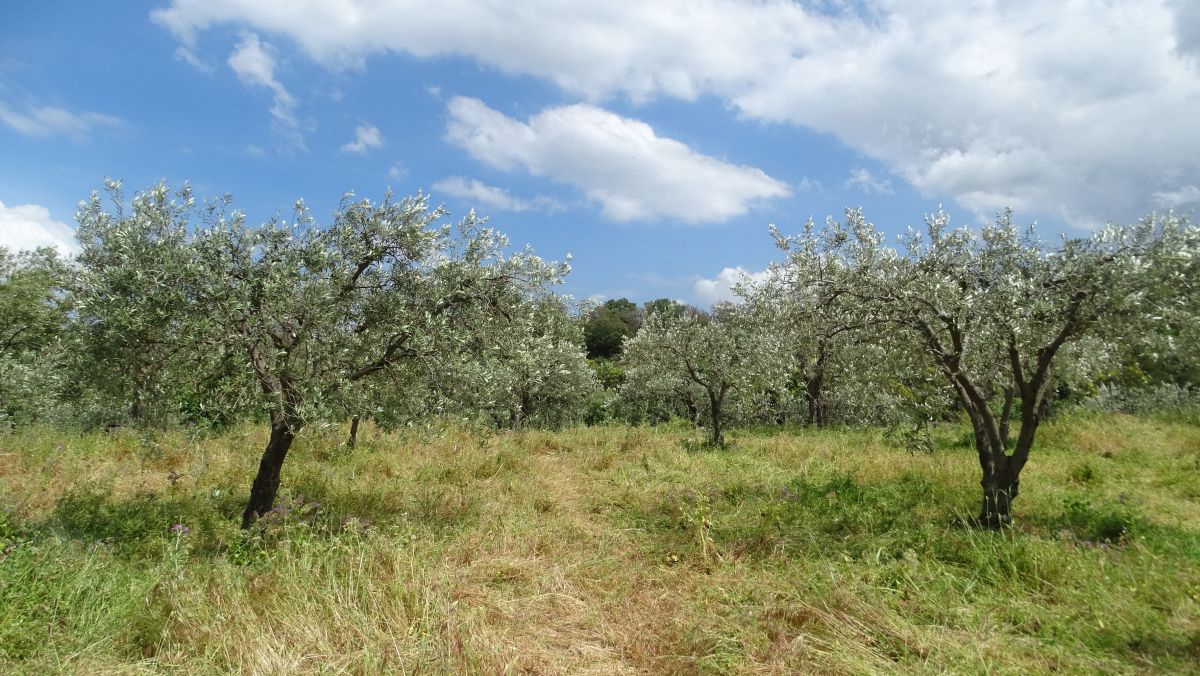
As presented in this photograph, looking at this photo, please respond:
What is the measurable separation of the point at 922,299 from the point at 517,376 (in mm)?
15876

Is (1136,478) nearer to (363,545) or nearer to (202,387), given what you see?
(363,545)

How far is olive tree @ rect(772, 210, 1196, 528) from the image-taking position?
24.5 ft

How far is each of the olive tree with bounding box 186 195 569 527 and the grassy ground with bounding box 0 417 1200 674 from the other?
1156 millimetres

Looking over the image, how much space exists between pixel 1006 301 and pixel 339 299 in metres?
9.73

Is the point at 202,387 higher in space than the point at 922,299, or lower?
lower

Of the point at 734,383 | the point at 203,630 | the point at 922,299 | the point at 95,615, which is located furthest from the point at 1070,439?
the point at 95,615

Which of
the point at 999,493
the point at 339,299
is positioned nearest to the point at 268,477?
the point at 339,299

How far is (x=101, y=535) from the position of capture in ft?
29.1

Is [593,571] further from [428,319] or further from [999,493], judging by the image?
[999,493]

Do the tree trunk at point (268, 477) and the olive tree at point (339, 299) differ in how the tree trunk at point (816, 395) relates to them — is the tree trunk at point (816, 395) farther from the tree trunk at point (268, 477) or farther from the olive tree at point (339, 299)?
the tree trunk at point (268, 477)

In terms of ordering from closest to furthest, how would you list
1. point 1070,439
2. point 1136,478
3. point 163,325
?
point 163,325 → point 1136,478 → point 1070,439

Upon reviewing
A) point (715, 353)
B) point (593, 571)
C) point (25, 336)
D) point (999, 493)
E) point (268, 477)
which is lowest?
point (593, 571)

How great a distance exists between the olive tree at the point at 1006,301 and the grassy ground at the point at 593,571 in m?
1.82

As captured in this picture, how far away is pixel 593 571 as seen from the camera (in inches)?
316
